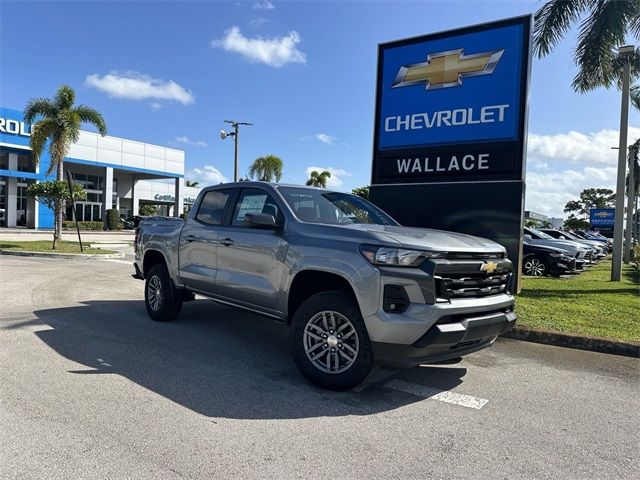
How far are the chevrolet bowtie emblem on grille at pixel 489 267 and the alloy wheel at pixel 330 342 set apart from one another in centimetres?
130

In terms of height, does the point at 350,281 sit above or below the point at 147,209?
below

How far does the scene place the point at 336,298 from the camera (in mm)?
4383

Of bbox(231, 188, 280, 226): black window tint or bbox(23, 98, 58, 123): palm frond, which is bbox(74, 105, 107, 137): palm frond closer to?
bbox(23, 98, 58, 123): palm frond

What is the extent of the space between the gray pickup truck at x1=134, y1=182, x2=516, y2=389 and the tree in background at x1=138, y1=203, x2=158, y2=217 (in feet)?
167

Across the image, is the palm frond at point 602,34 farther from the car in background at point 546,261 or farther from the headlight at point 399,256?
the headlight at point 399,256

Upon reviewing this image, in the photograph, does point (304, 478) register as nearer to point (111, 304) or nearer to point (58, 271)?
point (111, 304)

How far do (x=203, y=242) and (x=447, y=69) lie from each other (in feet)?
18.0

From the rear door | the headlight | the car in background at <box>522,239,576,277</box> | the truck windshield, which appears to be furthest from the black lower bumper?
the car in background at <box>522,239,576,277</box>

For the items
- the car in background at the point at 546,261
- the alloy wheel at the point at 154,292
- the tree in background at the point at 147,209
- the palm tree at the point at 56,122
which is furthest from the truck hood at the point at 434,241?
the tree in background at the point at 147,209

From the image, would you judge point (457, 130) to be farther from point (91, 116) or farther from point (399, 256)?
point (91, 116)

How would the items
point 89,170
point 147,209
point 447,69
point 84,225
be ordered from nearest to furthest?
point 447,69, point 84,225, point 89,170, point 147,209

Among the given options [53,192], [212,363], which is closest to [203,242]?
[212,363]

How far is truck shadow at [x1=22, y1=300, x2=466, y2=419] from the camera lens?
411 cm

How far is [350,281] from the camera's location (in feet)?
14.0
